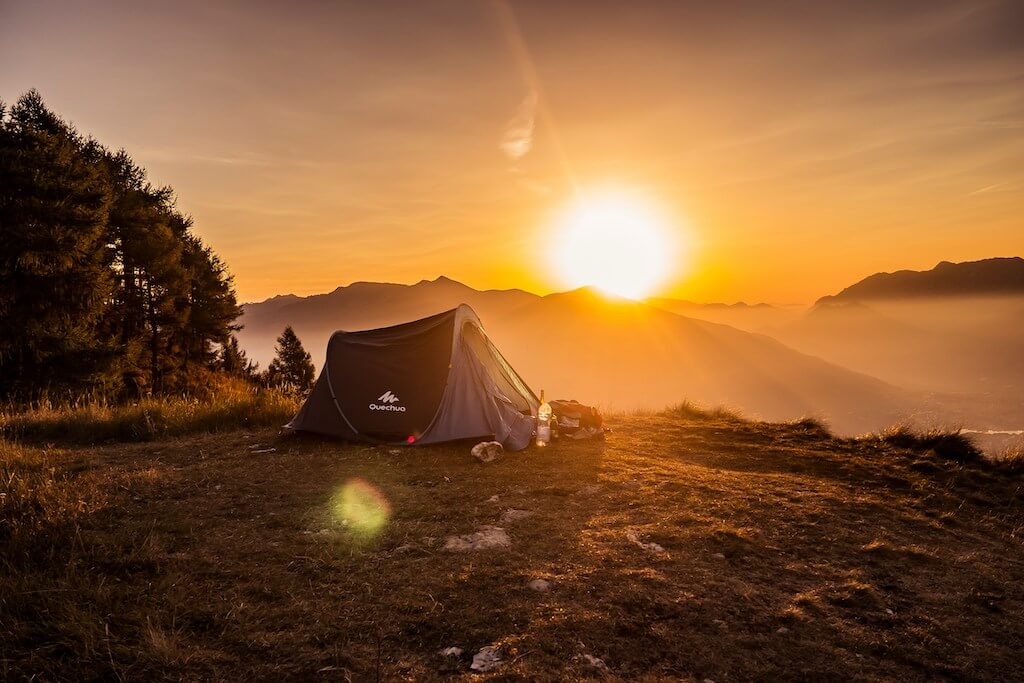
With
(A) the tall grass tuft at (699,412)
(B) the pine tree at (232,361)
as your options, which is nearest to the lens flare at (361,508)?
(A) the tall grass tuft at (699,412)

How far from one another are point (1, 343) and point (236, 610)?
60.3ft

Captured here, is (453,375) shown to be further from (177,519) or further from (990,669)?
(990,669)

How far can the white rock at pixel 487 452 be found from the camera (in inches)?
308

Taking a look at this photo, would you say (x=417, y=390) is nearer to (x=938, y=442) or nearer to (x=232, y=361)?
(x=938, y=442)

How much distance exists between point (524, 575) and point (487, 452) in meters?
3.85

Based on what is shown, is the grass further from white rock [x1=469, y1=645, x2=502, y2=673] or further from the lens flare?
white rock [x1=469, y1=645, x2=502, y2=673]

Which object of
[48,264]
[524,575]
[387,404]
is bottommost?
[524,575]

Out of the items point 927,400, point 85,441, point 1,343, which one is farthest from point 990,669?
point 927,400

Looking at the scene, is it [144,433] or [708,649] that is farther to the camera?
[144,433]

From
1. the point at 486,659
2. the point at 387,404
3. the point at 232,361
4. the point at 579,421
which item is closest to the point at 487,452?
the point at 387,404

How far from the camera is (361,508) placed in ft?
18.9

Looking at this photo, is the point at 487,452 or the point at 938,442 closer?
the point at 487,452

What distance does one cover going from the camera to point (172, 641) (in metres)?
2.90

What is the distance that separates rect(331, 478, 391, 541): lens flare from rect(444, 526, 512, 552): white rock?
866 millimetres
